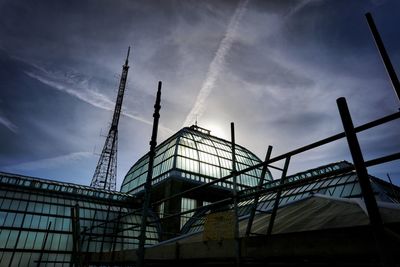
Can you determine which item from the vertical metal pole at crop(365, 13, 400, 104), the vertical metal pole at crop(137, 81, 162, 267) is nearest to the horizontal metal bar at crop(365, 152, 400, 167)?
the vertical metal pole at crop(365, 13, 400, 104)

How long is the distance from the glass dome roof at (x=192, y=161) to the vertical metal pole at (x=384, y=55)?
78.8 ft

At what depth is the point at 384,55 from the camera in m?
5.26

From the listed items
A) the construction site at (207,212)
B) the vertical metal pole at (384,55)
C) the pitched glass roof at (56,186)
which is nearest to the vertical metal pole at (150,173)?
the construction site at (207,212)

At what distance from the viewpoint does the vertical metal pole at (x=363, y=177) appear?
9.77 ft

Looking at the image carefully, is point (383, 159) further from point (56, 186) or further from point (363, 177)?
point (56, 186)

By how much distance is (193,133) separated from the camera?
34.8 m

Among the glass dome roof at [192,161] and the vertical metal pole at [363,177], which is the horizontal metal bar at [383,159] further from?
the glass dome roof at [192,161]

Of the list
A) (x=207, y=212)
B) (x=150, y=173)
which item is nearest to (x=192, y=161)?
(x=207, y=212)

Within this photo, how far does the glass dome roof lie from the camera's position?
2942 centimetres

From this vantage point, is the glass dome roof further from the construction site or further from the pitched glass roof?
the pitched glass roof

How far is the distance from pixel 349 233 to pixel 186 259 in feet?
13.4

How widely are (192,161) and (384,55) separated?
26173 millimetres

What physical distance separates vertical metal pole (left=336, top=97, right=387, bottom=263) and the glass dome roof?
81.4 feet

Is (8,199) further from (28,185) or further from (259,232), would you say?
(259,232)
